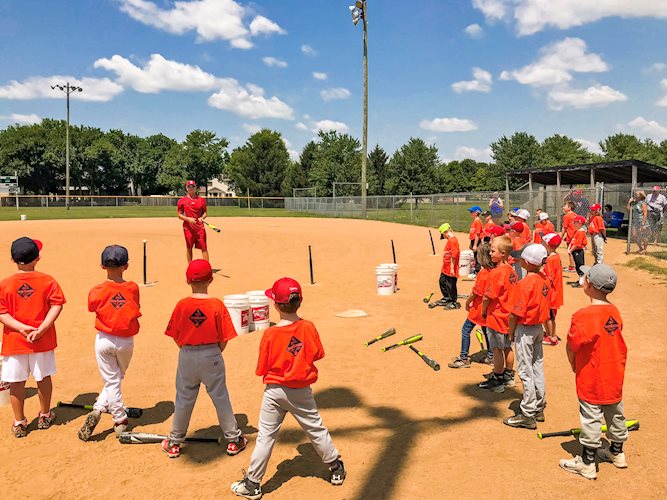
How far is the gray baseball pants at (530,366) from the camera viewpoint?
472cm

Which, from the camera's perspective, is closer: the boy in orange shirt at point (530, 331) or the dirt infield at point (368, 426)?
the dirt infield at point (368, 426)

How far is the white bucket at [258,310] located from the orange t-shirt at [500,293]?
3.95 m

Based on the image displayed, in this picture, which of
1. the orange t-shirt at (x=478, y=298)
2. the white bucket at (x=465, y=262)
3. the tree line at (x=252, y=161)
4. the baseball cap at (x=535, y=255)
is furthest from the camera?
the tree line at (x=252, y=161)

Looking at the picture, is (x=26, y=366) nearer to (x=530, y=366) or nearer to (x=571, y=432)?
(x=530, y=366)

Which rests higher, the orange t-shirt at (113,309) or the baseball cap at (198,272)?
the baseball cap at (198,272)

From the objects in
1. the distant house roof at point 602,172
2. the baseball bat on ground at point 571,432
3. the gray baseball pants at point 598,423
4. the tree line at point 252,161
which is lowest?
the baseball bat on ground at point 571,432

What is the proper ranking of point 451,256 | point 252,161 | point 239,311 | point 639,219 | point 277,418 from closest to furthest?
point 277,418 < point 239,311 < point 451,256 < point 639,219 < point 252,161

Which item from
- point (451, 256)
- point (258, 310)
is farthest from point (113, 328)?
point (451, 256)

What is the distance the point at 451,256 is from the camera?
359 inches

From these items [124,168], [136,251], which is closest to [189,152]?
[124,168]

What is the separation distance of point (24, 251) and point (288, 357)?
9.04ft

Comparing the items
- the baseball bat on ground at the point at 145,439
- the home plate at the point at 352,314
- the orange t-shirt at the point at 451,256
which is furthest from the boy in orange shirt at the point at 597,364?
the home plate at the point at 352,314

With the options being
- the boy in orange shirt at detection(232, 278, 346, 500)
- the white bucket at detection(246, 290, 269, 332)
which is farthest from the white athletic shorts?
the white bucket at detection(246, 290, 269, 332)

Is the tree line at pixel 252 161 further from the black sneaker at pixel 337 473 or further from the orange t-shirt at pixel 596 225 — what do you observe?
the black sneaker at pixel 337 473
